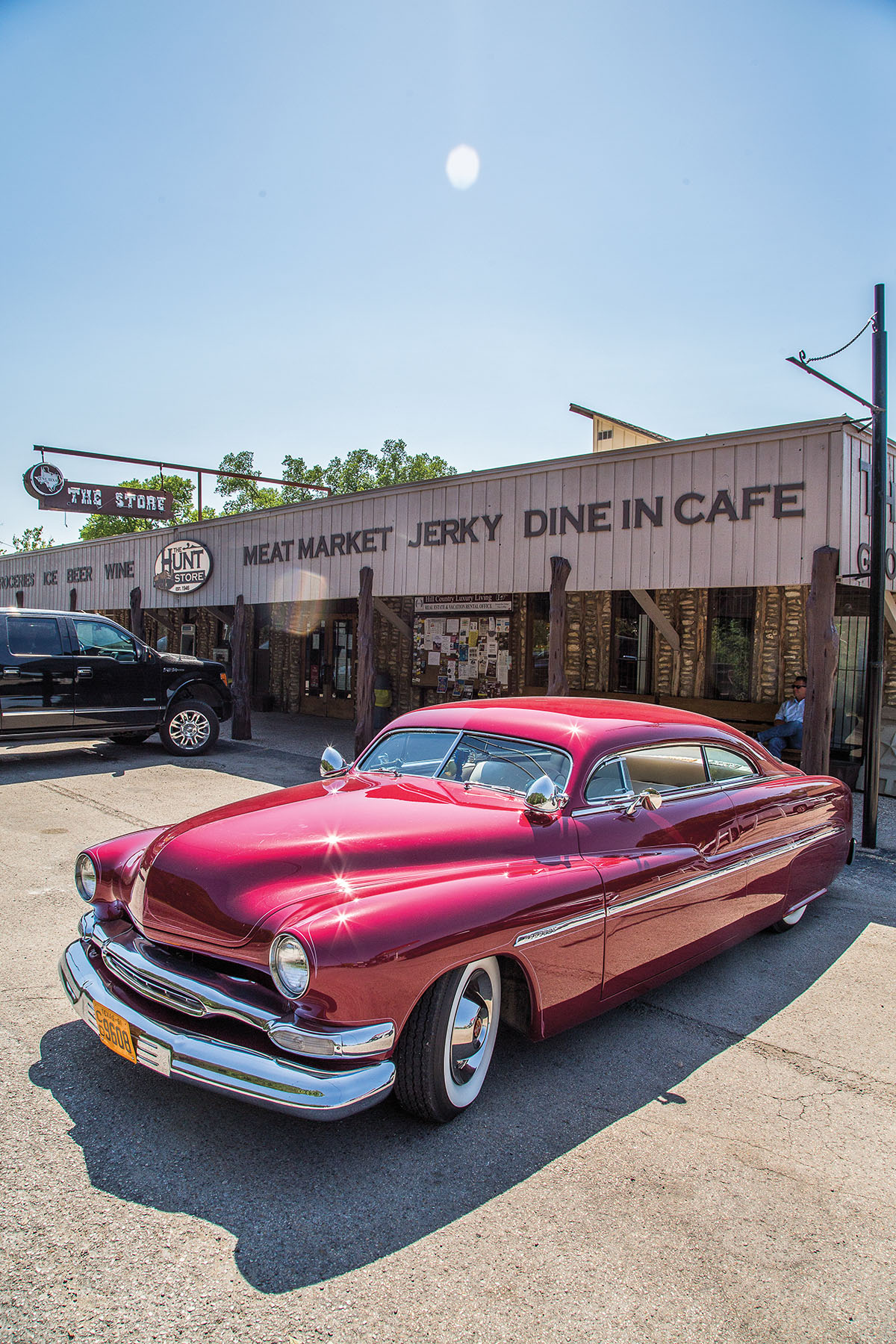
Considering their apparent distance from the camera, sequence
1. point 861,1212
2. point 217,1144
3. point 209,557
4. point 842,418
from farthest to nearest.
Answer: point 209,557
point 842,418
point 217,1144
point 861,1212

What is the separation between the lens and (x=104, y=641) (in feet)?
35.6

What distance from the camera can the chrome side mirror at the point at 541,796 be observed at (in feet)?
10.8

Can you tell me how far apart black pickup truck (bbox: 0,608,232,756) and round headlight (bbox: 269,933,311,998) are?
27.8 ft

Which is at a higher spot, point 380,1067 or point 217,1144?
point 380,1067

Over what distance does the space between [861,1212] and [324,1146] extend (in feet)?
5.57

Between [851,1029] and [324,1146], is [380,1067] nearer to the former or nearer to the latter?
[324,1146]

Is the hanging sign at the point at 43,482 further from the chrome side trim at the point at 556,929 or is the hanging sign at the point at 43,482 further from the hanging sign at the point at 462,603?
the chrome side trim at the point at 556,929

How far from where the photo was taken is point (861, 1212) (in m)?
2.55

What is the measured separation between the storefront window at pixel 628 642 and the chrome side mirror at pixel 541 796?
9.69 metres

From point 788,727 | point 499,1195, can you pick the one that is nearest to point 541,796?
point 499,1195

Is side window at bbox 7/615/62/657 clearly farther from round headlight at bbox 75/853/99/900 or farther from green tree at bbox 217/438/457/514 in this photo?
green tree at bbox 217/438/457/514

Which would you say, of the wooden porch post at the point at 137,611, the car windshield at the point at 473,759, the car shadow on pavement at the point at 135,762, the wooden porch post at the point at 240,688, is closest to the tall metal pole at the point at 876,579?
the car windshield at the point at 473,759

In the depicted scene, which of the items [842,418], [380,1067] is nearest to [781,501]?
[842,418]

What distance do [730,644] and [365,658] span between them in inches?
205
